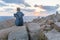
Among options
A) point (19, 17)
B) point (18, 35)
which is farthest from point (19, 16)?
point (18, 35)

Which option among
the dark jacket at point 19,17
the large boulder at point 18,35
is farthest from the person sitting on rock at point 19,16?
the large boulder at point 18,35

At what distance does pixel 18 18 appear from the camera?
5023 mm

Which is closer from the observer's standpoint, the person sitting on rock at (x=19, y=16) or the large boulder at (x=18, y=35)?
the large boulder at (x=18, y=35)

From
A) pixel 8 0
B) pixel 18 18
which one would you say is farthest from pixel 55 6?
pixel 18 18

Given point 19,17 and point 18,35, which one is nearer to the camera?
point 18,35

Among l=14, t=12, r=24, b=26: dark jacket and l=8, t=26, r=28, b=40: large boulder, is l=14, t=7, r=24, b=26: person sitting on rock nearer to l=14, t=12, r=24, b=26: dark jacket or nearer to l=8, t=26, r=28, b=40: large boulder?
l=14, t=12, r=24, b=26: dark jacket

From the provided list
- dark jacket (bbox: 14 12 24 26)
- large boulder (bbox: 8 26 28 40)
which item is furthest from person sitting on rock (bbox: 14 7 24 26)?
large boulder (bbox: 8 26 28 40)

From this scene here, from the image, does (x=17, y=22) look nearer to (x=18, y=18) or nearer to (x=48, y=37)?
(x=18, y=18)

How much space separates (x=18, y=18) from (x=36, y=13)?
4.74 m

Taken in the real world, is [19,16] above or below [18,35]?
above

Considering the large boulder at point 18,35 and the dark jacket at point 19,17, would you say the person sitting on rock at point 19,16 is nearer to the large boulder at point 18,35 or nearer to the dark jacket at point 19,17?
the dark jacket at point 19,17

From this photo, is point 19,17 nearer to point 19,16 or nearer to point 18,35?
point 19,16

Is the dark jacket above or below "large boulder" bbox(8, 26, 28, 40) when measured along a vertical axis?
above

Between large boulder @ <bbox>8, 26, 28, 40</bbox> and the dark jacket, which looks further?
the dark jacket
